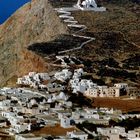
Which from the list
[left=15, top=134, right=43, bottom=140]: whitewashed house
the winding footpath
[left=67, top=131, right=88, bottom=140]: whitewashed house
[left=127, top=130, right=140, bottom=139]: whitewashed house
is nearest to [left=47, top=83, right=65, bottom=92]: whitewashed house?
[left=127, top=130, right=140, bottom=139]: whitewashed house

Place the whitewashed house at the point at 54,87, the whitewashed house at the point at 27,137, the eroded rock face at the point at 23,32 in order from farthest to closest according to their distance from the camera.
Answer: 1. the eroded rock face at the point at 23,32
2. the whitewashed house at the point at 54,87
3. the whitewashed house at the point at 27,137

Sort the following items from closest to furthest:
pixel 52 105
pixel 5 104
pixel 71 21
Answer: pixel 52 105 → pixel 5 104 → pixel 71 21

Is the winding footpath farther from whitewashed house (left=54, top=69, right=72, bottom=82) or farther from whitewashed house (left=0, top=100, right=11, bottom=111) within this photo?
whitewashed house (left=0, top=100, right=11, bottom=111)

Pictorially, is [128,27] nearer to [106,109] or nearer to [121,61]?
[121,61]

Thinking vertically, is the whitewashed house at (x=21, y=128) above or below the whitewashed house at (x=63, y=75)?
below

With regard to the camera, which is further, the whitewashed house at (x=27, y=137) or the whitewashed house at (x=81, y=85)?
the whitewashed house at (x=81, y=85)

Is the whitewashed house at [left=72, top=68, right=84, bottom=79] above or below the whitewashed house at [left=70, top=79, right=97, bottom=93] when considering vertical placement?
above

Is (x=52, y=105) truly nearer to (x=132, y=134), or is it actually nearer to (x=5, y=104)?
(x=5, y=104)

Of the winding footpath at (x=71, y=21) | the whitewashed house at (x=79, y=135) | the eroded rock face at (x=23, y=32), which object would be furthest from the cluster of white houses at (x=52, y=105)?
the winding footpath at (x=71, y=21)

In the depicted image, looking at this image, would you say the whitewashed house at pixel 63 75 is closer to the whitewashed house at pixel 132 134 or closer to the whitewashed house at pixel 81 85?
the whitewashed house at pixel 81 85

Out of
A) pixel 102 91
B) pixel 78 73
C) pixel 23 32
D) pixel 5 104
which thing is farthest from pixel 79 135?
pixel 23 32
